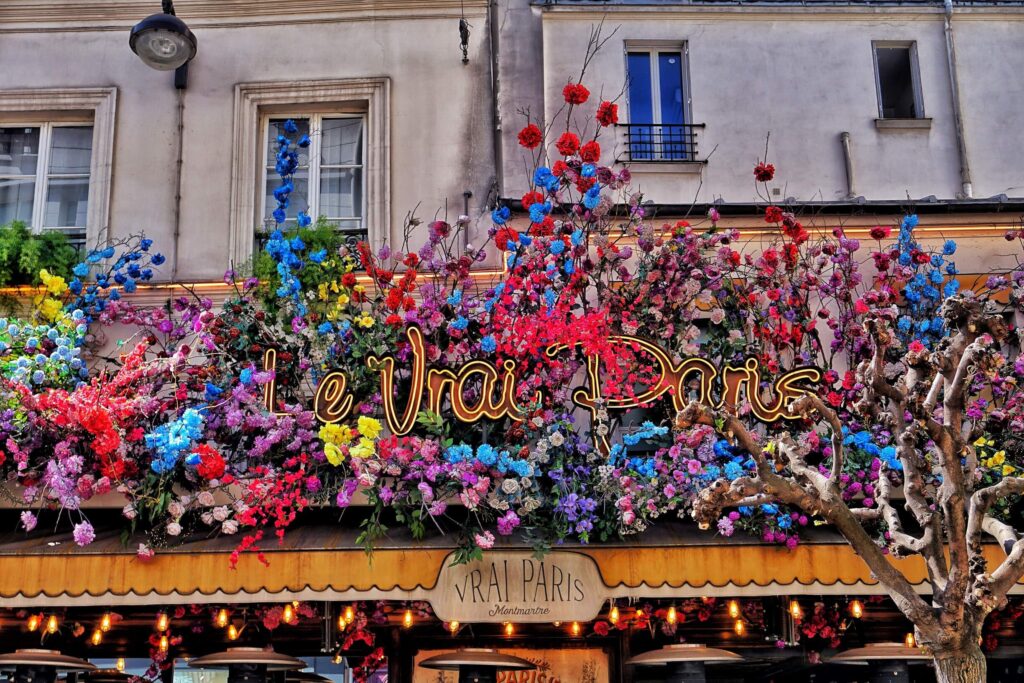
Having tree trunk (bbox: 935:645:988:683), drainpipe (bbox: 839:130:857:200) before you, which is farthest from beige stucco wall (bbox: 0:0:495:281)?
tree trunk (bbox: 935:645:988:683)

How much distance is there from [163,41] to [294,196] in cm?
200

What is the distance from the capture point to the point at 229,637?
10.5 metres

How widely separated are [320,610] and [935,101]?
7772mm

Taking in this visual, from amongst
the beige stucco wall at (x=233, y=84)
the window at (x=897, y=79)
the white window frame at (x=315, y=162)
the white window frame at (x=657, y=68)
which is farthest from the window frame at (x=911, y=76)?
the white window frame at (x=315, y=162)

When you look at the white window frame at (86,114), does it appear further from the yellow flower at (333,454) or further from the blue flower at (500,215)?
the yellow flower at (333,454)

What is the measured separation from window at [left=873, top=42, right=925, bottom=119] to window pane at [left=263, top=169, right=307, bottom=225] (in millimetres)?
5881

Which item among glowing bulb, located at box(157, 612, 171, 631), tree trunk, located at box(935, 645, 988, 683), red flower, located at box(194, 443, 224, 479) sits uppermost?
red flower, located at box(194, 443, 224, 479)

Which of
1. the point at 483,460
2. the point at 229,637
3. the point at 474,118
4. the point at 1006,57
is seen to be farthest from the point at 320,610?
the point at 1006,57

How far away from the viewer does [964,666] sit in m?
5.96

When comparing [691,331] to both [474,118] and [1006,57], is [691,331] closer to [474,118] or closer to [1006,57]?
[474,118]

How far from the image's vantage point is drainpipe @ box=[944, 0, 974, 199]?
10883 mm

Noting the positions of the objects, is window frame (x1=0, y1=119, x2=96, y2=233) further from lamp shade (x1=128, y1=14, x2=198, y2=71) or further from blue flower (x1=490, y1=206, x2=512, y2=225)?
blue flower (x1=490, y1=206, x2=512, y2=225)

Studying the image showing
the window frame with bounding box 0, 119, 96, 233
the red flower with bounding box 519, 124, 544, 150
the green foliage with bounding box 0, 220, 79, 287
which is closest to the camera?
the red flower with bounding box 519, 124, 544, 150

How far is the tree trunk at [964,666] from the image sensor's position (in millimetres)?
5945
